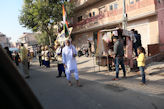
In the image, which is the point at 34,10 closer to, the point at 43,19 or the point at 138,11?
the point at 43,19

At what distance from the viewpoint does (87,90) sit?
440 cm

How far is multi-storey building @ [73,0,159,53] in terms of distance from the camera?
12.0m

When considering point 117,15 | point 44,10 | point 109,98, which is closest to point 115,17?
point 117,15

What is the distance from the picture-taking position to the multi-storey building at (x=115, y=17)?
1202 centimetres

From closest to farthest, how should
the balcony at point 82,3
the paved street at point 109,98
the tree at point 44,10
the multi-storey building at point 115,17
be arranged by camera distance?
the paved street at point 109,98 → the multi-storey building at point 115,17 → the tree at point 44,10 → the balcony at point 82,3

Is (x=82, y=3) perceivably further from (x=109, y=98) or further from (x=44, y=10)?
(x=109, y=98)

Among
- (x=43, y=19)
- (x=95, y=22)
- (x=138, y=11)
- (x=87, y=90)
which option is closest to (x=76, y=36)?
(x=95, y=22)

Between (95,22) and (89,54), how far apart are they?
4712mm

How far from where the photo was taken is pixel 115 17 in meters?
14.4

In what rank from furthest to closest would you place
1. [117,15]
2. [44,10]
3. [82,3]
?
[82,3]
[44,10]
[117,15]

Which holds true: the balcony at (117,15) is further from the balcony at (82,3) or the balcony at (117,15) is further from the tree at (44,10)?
the tree at (44,10)

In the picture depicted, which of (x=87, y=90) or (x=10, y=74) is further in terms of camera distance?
(x=87, y=90)

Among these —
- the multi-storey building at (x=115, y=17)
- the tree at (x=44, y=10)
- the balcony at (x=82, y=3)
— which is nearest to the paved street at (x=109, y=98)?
the multi-storey building at (x=115, y=17)

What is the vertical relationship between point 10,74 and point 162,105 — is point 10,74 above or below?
above
